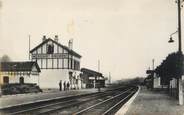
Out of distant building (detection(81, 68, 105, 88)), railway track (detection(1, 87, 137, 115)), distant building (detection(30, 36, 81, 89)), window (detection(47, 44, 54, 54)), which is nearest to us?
railway track (detection(1, 87, 137, 115))

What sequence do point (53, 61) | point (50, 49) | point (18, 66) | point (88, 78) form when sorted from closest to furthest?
point (18, 66)
point (53, 61)
point (50, 49)
point (88, 78)

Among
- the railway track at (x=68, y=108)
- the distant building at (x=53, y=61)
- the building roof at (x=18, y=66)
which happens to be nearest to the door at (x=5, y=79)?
the building roof at (x=18, y=66)

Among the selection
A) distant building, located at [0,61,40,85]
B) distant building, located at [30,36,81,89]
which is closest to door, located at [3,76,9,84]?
distant building, located at [0,61,40,85]

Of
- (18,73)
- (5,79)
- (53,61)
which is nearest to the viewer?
(5,79)

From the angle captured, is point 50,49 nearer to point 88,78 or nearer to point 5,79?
point 5,79

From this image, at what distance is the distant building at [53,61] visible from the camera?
6681 cm

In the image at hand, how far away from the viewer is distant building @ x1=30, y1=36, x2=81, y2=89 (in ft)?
219

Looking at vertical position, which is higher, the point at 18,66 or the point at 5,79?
the point at 18,66

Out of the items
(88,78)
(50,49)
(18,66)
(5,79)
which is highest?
(50,49)

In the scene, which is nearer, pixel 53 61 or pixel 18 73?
pixel 18 73

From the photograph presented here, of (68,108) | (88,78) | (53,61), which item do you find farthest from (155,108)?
(88,78)

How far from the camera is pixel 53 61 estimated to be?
67.2 m

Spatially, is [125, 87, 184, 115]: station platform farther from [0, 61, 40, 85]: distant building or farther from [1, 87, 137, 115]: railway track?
[0, 61, 40, 85]: distant building

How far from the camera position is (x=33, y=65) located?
62.6 m
